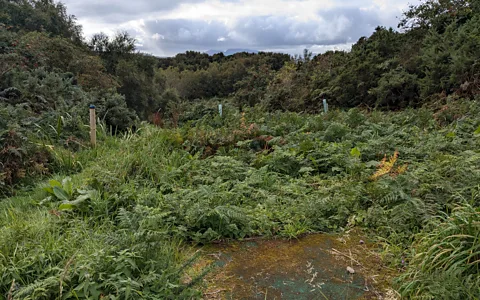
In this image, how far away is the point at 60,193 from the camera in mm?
3553

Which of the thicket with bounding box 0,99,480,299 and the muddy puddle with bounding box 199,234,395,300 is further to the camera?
the muddy puddle with bounding box 199,234,395,300

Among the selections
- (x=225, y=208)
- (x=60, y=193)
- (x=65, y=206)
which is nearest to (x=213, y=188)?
(x=225, y=208)

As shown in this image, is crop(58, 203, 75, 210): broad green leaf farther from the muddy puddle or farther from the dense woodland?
the muddy puddle

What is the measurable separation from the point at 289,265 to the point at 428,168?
7.33ft

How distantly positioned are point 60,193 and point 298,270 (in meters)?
2.41

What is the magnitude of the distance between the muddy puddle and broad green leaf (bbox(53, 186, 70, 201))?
5.21 ft

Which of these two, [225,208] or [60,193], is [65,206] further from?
[225,208]

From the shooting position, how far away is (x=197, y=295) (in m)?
2.20

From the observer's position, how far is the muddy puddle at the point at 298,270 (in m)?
2.33

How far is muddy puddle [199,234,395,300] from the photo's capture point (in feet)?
7.63

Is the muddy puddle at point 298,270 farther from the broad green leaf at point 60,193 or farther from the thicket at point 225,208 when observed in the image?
the broad green leaf at point 60,193

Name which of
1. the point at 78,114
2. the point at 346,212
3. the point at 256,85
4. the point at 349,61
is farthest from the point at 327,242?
the point at 256,85

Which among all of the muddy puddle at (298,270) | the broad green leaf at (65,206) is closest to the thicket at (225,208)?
the broad green leaf at (65,206)

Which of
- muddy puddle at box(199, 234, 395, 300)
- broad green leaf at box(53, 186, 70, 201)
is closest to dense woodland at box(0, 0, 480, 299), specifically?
broad green leaf at box(53, 186, 70, 201)
